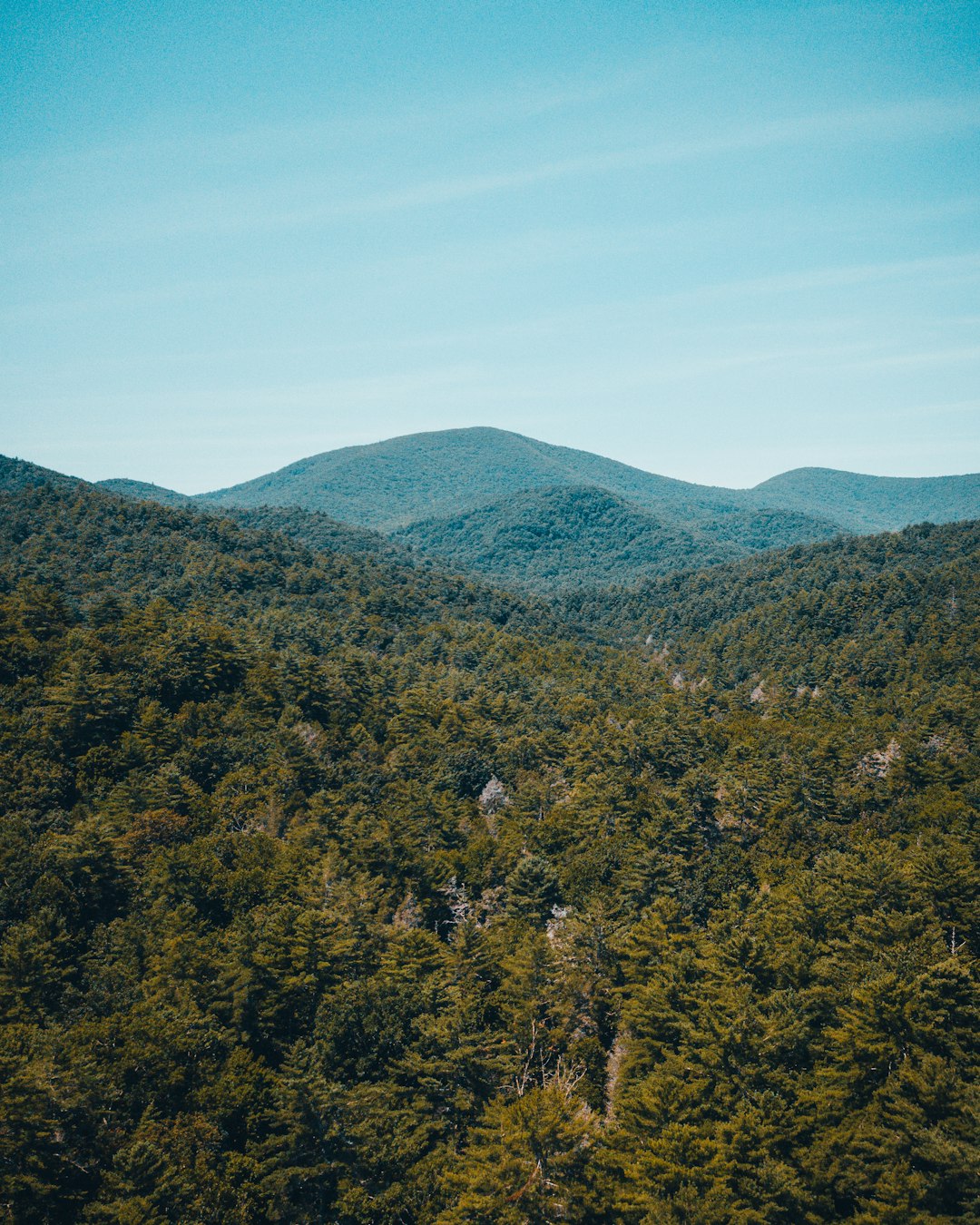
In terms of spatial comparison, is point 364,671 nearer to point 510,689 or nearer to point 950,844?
point 510,689

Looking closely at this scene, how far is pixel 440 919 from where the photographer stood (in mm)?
48875

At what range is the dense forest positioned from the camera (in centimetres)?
2603

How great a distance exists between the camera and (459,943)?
127ft

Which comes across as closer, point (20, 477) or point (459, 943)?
point (459, 943)

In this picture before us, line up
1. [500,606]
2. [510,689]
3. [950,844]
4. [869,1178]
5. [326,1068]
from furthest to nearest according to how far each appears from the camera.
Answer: [500,606] < [510,689] < [950,844] < [326,1068] < [869,1178]

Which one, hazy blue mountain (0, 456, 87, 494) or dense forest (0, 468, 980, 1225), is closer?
dense forest (0, 468, 980, 1225)

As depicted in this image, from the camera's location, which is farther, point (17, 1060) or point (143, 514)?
point (143, 514)

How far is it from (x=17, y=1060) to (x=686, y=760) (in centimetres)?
5454

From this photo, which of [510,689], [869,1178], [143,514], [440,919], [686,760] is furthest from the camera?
[143,514]

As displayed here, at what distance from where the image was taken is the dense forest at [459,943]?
26.0 m

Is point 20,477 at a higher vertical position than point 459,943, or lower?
higher

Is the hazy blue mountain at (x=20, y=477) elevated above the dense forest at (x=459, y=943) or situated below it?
above

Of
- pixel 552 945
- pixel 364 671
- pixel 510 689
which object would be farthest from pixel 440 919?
pixel 510 689

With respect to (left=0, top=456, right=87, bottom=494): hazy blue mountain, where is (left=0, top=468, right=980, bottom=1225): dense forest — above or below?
below
